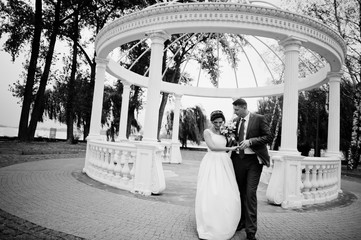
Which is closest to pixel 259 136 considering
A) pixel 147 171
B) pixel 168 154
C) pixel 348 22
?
pixel 147 171

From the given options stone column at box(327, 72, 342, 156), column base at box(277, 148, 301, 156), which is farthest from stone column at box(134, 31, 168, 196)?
stone column at box(327, 72, 342, 156)

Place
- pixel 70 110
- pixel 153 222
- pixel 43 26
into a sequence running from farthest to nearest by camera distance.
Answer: pixel 70 110 < pixel 43 26 < pixel 153 222

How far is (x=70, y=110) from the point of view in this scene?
22000mm

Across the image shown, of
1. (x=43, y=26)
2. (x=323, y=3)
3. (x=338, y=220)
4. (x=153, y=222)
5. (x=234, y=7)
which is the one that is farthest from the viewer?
(x=43, y=26)

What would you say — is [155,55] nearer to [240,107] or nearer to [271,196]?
[240,107]

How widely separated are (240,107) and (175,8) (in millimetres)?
3700

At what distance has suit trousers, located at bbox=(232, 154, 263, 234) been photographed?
421 centimetres

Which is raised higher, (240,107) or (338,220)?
(240,107)

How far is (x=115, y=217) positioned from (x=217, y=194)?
1.93 m

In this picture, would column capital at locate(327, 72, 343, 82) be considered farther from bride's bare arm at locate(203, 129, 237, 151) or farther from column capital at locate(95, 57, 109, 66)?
column capital at locate(95, 57, 109, 66)

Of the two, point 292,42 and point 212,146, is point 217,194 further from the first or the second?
point 292,42

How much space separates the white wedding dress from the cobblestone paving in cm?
29

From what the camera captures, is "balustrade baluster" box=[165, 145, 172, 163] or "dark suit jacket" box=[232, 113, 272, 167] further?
"balustrade baluster" box=[165, 145, 172, 163]

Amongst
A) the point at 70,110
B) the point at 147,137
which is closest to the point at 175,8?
the point at 147,137
